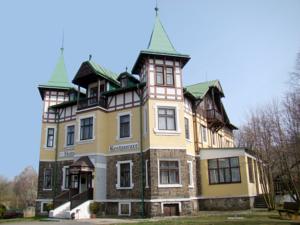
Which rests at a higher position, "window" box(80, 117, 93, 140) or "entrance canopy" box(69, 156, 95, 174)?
"window" box(80, 117, 93, 140)

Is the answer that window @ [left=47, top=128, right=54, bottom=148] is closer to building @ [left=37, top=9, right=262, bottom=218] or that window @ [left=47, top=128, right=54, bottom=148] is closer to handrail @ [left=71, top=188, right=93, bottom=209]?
building @ [left=37, top=9, right=262, bottom=218]

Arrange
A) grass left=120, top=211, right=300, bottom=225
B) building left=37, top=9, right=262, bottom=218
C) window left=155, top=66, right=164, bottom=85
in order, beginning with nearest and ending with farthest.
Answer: grass left=120, top=211, right=300, bottom=225 < building left=37, top=9, right=262, bottom=218 < window left=155, top=66, right=164, bottom=85

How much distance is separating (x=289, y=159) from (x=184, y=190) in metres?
7.45

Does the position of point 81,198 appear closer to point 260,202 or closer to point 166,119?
point 166,119

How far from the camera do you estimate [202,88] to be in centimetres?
2878

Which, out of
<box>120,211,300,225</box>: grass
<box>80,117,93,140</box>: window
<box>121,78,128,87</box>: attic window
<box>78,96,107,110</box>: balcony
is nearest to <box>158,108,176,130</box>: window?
<box>121,78,128,87</box>: attic window

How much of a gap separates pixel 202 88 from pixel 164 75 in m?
7.95

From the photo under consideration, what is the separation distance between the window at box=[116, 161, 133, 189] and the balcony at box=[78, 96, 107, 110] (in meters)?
5.23

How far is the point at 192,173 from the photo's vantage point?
23.7 m

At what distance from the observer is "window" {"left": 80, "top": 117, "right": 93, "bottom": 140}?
23906 mm

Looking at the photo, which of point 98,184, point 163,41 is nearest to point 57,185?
point 98,184

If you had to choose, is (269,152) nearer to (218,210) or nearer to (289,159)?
(289,159)

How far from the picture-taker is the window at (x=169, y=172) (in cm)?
2025

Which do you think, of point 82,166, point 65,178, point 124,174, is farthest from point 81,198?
point 65,178
